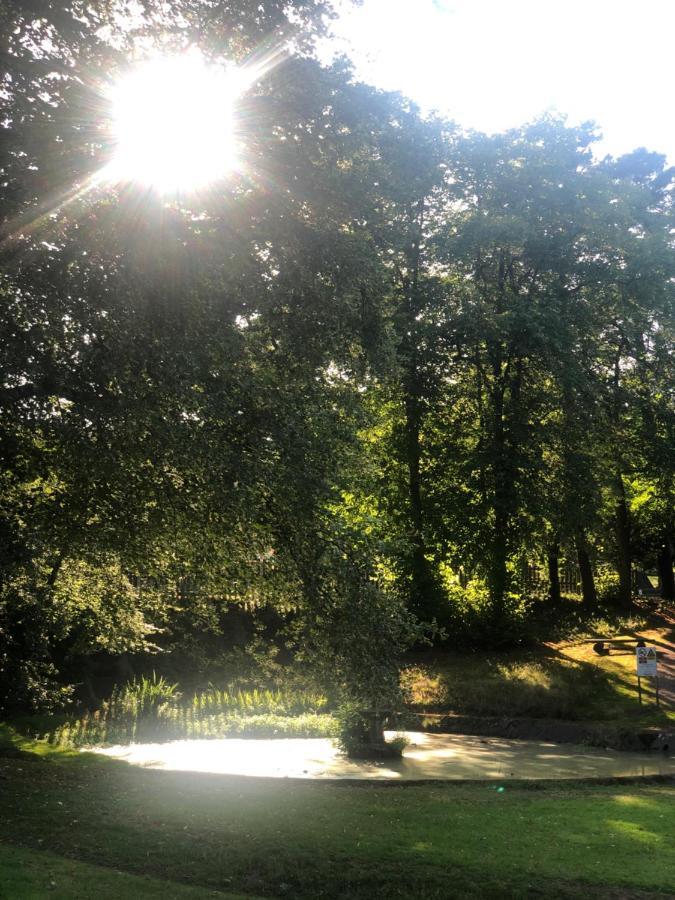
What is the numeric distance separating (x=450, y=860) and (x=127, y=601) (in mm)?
8828

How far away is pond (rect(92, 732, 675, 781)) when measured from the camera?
46.1ft

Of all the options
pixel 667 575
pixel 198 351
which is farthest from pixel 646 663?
pixel 667 575

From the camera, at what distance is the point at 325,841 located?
9195 millimetres

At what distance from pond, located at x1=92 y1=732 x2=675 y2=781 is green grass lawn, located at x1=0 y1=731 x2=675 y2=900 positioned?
1776mm

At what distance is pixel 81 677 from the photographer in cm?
2334

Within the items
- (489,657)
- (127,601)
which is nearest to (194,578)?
(127,601)

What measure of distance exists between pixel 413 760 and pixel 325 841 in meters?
6.67

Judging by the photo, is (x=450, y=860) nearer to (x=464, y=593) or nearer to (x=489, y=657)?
(x=489, y=657)

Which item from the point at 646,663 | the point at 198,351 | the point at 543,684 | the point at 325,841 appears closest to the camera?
the point at 325,841

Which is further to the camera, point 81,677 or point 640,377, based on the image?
point 640,377

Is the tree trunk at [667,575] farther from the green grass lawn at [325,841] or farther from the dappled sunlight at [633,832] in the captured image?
the dappled sunlight at [633,832]

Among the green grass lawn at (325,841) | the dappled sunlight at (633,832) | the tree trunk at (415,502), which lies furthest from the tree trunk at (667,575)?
the dappled sunlight at (633,832)

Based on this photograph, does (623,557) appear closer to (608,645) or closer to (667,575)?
(667,575)

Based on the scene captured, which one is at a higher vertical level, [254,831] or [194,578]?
[194,578]
